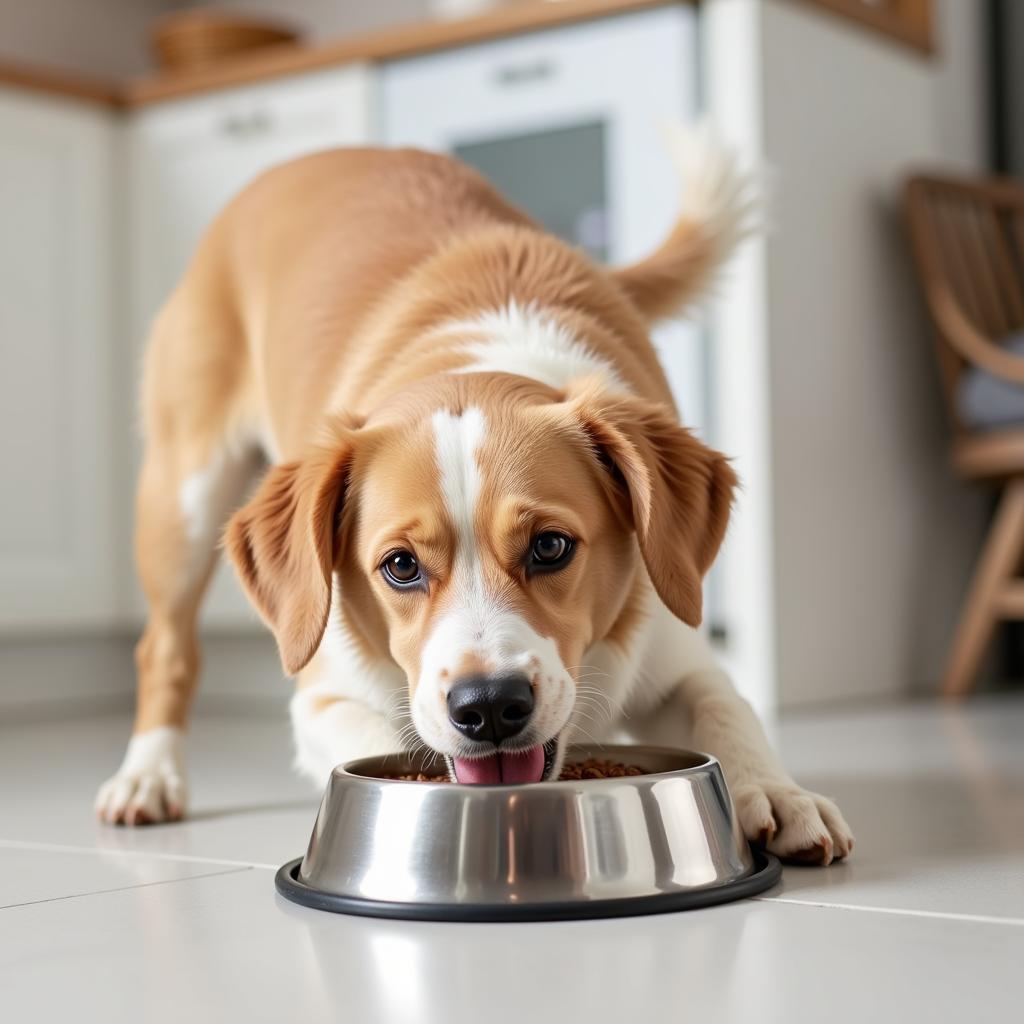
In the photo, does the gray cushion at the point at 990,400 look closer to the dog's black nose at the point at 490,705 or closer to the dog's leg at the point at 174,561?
the dog's leg at the point at 174,561

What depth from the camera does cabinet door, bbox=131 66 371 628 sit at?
12.8 feet

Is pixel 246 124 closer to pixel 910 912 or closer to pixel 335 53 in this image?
pixel 335 53

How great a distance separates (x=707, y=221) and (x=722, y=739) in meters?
1.06

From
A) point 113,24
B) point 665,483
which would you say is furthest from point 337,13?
point 665,483

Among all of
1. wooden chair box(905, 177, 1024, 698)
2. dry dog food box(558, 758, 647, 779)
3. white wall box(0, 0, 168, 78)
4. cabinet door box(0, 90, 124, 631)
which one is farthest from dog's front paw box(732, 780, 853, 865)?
white wall box(0, 0, 168, 78)

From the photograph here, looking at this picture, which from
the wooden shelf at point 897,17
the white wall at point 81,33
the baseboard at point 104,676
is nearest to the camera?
the wooden shelf at point 897,17

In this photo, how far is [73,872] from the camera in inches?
72.0

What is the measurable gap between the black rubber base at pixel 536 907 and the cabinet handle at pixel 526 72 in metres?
2.47

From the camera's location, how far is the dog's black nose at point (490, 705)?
151 centimetres

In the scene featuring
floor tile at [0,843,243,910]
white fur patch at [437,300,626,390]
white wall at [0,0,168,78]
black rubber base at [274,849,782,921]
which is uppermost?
white wall at [0,0,168,78]

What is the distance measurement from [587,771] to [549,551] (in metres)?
0.26

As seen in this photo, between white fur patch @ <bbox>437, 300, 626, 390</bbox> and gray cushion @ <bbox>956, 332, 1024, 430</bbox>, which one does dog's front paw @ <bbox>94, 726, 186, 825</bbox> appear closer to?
white fur patch @ <bbox>437, 300, 626, 390</bbox>

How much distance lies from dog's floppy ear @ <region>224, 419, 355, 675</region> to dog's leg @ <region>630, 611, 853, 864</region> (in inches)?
17.5

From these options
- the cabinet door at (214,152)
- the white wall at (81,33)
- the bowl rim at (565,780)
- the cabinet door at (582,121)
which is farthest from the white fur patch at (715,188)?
the white wall at (81,33)
